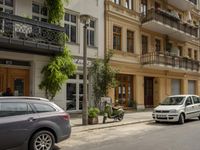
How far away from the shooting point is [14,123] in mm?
7914

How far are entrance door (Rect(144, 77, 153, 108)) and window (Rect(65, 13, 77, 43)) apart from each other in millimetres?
9313

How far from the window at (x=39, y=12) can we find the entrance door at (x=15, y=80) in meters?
3.18

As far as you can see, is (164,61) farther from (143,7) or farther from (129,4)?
(129,4)

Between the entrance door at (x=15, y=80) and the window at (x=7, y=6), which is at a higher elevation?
the window at (x=7, y=6)

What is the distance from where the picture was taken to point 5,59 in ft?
54.5

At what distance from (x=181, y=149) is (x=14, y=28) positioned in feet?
33.3

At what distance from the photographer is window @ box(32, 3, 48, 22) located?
1811 centimetres

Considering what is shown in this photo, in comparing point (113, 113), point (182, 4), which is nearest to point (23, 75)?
point (113, 113)

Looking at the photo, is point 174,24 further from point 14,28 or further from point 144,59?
point 14,28

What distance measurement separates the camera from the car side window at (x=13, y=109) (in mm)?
8000

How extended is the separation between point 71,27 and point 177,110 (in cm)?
883

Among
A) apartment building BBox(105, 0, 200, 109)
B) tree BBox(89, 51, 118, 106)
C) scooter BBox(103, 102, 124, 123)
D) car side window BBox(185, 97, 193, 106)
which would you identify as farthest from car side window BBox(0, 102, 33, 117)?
→ apartment building BBox(105, 0, 200, 109)

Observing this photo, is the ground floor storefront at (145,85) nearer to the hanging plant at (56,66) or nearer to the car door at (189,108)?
the hanging plant at (56,66)

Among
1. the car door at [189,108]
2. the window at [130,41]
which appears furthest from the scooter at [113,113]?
the window at [130,41]
